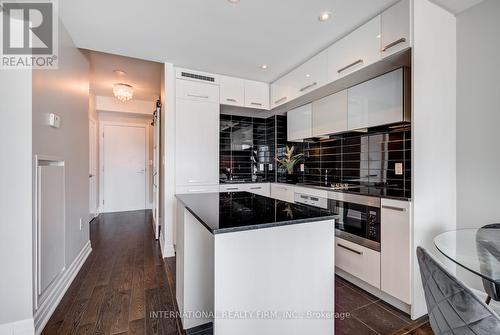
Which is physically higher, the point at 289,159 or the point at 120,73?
the point at 120,73

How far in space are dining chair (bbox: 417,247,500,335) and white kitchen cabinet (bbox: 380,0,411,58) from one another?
160 cm

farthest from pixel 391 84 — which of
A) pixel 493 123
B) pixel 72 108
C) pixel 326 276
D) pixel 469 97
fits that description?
pixel 72 108

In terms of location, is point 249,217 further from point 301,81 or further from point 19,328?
point 301,81

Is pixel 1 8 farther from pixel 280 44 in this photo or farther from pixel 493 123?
pixel 493 123

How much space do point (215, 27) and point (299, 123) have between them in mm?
1641

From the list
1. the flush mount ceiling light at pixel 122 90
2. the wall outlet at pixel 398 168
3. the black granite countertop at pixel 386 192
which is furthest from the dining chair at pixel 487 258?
the flush mount ceiling light at pixel 122 90

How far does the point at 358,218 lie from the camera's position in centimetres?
203

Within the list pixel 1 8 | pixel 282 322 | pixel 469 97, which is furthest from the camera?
pixel 469 97

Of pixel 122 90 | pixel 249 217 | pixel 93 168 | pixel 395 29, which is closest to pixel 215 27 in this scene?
pixel 395 29

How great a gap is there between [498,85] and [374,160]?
3.39 ft

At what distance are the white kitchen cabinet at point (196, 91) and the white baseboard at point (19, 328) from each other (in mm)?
2445

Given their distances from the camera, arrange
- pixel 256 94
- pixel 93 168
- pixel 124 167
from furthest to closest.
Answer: pixel 124 167
pixel 93 168
pixel 256 94

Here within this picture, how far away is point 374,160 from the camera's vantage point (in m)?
2.35

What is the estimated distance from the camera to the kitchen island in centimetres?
103
